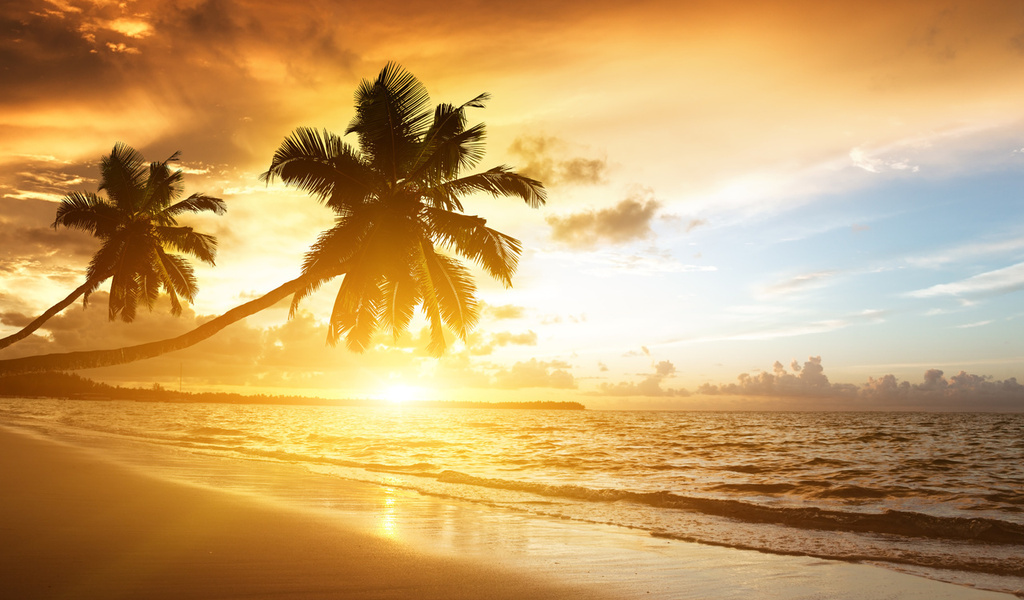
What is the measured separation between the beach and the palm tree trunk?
5.55 ft

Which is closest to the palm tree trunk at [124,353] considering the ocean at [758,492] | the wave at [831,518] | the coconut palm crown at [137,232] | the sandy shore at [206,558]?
the sandy shore at [206,558]

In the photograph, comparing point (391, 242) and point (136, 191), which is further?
point (136, 191)

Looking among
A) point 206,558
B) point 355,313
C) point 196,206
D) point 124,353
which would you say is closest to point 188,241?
point 196,206

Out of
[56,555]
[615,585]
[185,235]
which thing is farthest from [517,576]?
[185,235]

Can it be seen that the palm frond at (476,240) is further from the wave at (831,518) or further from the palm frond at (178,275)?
the palm frond at (178,275)

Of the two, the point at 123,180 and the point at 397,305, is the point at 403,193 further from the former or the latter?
the point at 123,180

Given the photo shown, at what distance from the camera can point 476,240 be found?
581 inches

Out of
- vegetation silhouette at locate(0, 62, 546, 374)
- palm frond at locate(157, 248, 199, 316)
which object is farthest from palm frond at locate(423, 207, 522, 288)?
palm frond at locate(157, 248, 199, 316)

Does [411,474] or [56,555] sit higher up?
[56,555]

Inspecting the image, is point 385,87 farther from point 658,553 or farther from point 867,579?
point 867,579

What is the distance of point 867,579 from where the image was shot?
6105 millimetres

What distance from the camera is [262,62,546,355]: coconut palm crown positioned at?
14414 mm

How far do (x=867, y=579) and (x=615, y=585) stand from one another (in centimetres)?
276

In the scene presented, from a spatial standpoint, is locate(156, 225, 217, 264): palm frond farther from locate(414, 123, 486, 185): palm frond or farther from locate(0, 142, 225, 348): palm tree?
locate(414, 123, 486, 185): palm frond
